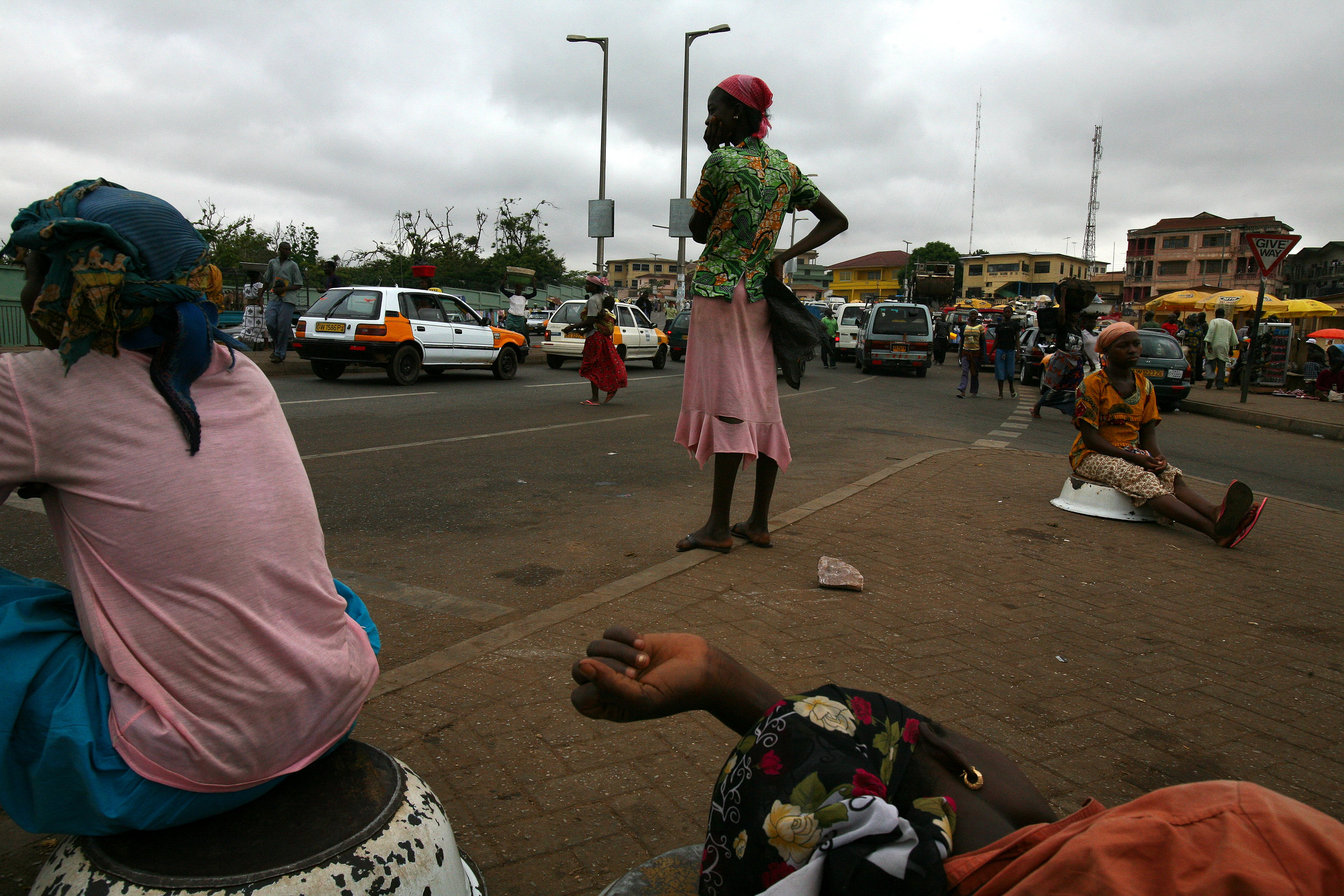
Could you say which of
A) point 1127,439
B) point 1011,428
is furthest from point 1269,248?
point 1127,439

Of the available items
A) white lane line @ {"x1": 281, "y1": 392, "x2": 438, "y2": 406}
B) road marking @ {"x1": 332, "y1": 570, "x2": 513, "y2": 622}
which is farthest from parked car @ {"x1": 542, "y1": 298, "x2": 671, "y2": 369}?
road marking @ {"x1": 332, "y1": 570, "x2": 513, "y2": 622}

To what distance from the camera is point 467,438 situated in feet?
28.9

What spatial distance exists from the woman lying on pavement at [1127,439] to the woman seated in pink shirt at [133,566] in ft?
17.8

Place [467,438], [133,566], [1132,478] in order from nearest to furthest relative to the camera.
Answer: [133,566] → [1132,478] → [467,438]

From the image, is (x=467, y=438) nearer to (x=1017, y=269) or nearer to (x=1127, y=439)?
(x=1127, y=439)

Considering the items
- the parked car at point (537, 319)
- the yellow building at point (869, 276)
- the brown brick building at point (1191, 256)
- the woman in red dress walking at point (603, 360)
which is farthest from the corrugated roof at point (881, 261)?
the woman in red dress walking at point (603, 360)

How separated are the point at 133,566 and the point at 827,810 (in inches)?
46.8

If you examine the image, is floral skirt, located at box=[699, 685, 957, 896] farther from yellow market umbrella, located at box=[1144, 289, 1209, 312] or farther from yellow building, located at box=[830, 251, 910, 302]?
yellow building, located at box=[830, 251, 910, 302]

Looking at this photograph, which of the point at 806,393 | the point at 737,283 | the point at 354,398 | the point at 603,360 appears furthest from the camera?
the point at 806,393

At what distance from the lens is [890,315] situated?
79.2 feet

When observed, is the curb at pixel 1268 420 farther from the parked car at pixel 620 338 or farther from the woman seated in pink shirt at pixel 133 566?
the woman seated in pink shirt at pixel 133 566

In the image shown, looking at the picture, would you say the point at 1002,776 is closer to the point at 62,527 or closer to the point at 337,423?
the point at 62,527

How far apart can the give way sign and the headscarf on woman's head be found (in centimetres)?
1311

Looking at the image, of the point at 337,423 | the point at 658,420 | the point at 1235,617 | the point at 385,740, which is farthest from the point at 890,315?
the point at 385,740
